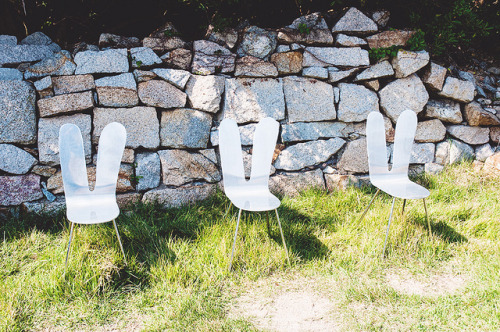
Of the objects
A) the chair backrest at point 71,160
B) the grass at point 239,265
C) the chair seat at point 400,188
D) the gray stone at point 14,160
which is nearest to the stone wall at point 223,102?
the gray stone at point 14,160

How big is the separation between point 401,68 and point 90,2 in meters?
3.17

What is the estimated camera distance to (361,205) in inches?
137

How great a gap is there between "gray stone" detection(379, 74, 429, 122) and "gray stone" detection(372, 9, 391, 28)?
614mm

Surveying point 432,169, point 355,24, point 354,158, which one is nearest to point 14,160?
point 354,158

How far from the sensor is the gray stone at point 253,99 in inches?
139

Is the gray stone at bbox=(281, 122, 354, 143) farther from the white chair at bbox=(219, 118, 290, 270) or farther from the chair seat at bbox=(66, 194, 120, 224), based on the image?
the chair seat at bbox=(66, 194, 120, 224)

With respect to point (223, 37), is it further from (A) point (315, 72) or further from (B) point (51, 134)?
(B) point (51, 134)

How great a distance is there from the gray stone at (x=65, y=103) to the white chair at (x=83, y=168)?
1.84 ft

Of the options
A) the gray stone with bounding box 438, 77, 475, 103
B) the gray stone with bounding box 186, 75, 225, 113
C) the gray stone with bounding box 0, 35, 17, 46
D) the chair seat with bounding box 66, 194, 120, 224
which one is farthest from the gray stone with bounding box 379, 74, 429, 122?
the gray stone with bounding box 0, 35, 17, 46

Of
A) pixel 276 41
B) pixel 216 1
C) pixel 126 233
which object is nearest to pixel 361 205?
pixel 276 41

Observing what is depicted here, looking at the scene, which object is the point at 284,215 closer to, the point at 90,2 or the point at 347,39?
the point at 347,39

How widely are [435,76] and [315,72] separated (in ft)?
4.22

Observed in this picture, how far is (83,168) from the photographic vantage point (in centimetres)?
278

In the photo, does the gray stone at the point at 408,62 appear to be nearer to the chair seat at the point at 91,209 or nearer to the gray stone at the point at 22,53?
the chair seat at the point at 91,209
